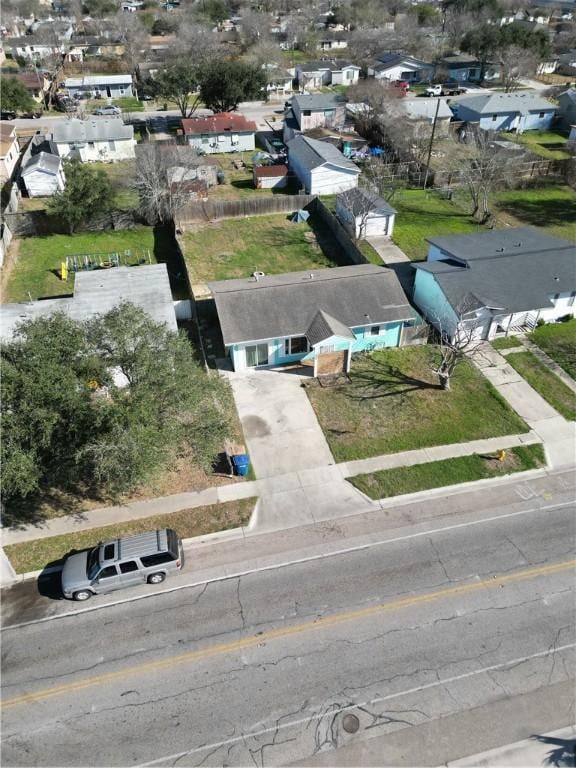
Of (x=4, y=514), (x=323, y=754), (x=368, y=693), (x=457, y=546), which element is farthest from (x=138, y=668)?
(x=457, y=546)

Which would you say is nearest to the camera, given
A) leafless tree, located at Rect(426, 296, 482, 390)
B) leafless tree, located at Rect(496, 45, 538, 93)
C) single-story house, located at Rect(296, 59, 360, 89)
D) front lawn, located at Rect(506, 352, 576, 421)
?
front lawn, located at Rect(506, 352, 576, 421)

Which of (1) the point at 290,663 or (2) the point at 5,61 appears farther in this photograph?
(2) the point at 5,61

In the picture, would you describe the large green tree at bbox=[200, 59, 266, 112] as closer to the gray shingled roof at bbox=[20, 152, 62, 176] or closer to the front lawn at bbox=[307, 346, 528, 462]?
the gray shingled roof at bbox=[20, 152, 62, 176]

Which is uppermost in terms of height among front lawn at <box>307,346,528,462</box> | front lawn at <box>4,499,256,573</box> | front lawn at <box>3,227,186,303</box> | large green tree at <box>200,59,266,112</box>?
large green tree at <box>200,59,266,112</box>

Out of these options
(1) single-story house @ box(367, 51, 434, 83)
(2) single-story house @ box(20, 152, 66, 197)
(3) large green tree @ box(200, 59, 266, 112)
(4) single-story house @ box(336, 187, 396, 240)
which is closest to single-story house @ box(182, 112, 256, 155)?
(3) large green tree @ box(200, 59, 266, 112)

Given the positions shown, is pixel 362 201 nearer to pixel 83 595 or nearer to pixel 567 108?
pixel 83 595

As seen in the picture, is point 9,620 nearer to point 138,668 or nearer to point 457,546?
point 138,668
